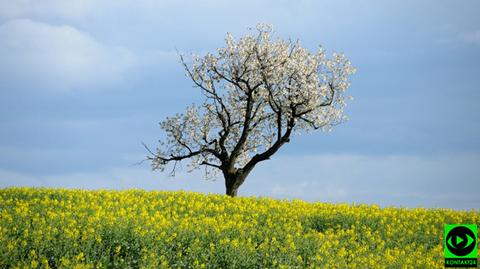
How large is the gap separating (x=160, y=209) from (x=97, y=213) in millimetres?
3394

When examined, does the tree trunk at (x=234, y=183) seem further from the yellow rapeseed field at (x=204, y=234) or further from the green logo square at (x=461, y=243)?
the green logo square at (x=461, y=243)

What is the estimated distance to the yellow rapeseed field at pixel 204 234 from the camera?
41.6 ft

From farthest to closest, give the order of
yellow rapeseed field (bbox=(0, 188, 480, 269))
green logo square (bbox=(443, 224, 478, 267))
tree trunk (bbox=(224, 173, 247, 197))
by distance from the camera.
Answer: tree trunk (bbox=(224, 173, 247, 197))
yellow rapeseed field (bbox=(0, 188, 480, 269))
green logo square (bbox=(443, 224, 478, 267))

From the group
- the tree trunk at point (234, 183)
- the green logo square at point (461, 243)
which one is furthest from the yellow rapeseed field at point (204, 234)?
the tree trunk at point (234, 183)

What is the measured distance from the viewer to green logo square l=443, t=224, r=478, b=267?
12.0 metres

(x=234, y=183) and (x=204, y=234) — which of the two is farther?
(x=234, y=183)

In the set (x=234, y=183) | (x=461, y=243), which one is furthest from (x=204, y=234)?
(x=234, y=183)

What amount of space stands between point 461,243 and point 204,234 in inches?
221

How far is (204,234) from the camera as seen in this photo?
1408cm

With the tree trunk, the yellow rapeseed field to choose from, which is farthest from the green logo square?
the tree trunk

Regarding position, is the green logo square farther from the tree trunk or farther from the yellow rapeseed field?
the tree trunk

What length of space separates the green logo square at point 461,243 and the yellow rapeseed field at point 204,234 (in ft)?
6.38

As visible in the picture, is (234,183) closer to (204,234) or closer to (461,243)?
(204,234)

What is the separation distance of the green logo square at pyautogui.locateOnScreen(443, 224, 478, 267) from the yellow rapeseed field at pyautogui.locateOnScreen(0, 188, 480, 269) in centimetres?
195
